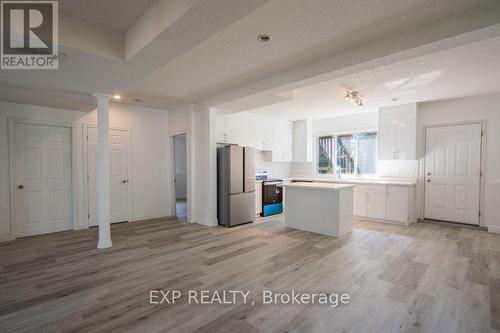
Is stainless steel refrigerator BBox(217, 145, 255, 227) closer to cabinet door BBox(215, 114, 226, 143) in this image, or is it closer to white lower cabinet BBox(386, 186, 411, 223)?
cabinet door BBox(215, 114, 226, 143)

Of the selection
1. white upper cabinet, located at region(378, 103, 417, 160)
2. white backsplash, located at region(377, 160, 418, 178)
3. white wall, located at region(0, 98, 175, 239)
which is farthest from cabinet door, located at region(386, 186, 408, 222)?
white wall, located at region(0, 98, 175, 239)

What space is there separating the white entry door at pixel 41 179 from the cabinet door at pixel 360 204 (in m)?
6.23

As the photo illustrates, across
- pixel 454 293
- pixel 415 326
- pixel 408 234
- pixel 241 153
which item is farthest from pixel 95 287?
pixel 408 234

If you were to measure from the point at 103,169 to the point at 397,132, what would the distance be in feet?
19.6

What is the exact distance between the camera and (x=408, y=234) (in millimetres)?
4305

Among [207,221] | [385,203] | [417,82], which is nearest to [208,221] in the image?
[207,221]

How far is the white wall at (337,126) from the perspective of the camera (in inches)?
239

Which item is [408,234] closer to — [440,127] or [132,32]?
[440,127]

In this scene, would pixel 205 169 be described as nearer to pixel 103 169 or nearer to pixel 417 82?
pixel 103 169

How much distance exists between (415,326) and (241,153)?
153 inches

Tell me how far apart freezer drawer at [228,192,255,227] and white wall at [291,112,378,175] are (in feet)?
8.54

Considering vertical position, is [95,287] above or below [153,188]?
below

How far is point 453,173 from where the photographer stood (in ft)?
16.3

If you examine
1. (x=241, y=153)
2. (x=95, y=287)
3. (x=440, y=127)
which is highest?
(x=440, y=127)
